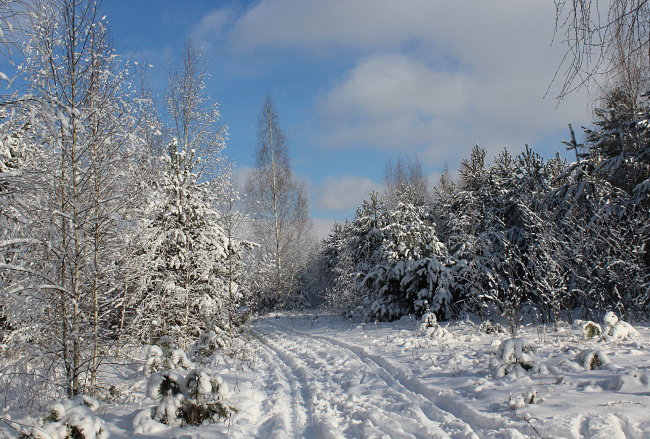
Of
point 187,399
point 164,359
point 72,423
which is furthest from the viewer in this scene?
point 164,359

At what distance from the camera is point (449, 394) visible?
198 inches

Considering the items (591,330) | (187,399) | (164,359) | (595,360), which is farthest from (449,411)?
(164,359)

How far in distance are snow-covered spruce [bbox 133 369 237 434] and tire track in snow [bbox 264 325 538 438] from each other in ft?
8.21

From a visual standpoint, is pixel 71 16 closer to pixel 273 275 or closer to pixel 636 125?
pixel 636 125

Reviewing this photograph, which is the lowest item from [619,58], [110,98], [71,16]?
[619,58]

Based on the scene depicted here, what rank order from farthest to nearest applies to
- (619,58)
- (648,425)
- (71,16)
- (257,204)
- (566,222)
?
1. (257,204)
2. (566,222)
3. (71,16)
4. (648,425)
5. (619,58)

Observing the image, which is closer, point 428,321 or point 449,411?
point 449,411

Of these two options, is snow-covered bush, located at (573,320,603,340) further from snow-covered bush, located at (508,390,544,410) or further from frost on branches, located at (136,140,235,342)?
frost on branches, located at (136,140,235,342)

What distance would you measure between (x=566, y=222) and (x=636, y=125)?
3349 millimetres

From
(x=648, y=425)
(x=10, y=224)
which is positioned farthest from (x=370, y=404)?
(x=10, y=224)

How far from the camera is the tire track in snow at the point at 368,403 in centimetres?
416

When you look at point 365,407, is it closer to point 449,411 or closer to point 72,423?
point 449,411

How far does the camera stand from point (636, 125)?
34.1ft

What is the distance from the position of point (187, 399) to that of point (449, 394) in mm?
3376
